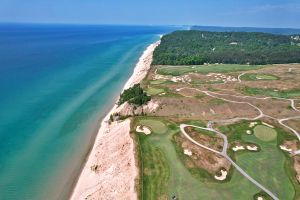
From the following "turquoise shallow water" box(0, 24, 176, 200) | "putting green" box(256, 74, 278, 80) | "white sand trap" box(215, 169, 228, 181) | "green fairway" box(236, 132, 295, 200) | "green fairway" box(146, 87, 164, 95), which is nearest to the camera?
"green fairway" box(236, 132, 295, 200)

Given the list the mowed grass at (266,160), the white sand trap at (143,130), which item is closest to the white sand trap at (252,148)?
the mowed grass at (266,160)

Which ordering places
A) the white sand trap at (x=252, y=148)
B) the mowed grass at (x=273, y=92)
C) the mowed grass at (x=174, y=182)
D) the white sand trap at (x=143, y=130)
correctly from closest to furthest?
the mowed grass at (x=174, y=182), the white sand trap at (x=252, y=148), the white sand trap at (x=143, y=130), the mowed grass at (x=273, y=92)

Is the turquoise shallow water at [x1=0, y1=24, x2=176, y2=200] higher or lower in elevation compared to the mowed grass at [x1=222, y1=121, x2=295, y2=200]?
lower

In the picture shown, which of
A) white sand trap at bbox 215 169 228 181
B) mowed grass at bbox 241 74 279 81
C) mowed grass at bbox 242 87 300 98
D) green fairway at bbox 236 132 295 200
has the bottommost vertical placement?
mowed grass at bbox 241 74 279 81

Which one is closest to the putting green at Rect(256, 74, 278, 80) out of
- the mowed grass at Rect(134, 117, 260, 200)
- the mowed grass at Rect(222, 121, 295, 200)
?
the mowed grass at Rect(222, 121, 295, 200)

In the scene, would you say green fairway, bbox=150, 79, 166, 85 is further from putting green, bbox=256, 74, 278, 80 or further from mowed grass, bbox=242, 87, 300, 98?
putting green, bbox=256, 74, 278, 80

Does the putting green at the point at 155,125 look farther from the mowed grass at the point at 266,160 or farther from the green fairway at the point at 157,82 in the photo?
the green fairway at the point at 157,82
